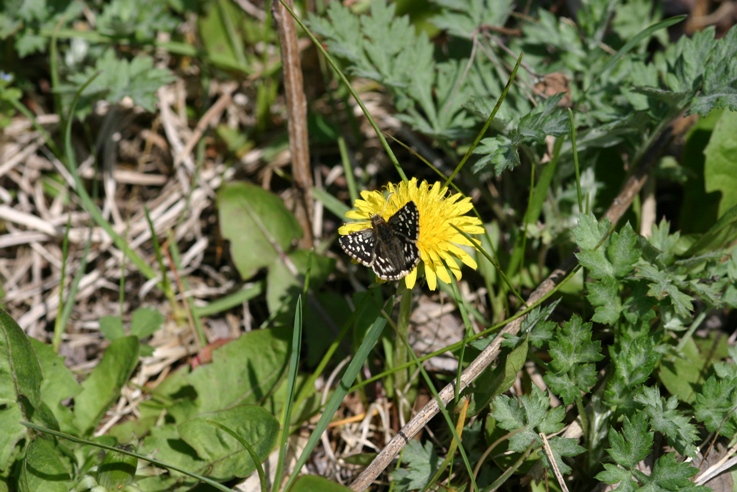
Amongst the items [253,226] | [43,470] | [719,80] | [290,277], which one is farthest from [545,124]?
[43,470]

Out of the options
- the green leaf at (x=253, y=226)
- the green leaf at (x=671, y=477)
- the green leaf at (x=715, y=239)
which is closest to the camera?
the green leaf at (x=671, y=477)

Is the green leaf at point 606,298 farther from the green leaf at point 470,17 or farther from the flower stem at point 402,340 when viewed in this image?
the green leaf at point 470,17

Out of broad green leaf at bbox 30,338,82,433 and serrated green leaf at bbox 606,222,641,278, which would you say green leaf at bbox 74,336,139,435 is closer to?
broad green leaf at bbox 30,338,82,433

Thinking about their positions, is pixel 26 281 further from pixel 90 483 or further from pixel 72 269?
pixel 90 483

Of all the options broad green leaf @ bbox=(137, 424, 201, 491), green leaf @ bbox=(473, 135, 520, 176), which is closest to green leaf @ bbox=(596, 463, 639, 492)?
green leaf @ bbox=(473, 135, 520, 176)

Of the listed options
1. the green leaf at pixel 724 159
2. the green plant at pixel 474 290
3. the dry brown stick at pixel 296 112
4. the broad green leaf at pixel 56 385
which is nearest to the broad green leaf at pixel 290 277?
the green plant at pixel 474 290

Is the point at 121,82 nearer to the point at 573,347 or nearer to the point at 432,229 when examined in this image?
the point at 432,229

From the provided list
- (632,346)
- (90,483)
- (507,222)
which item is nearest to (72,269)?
(90,483)
